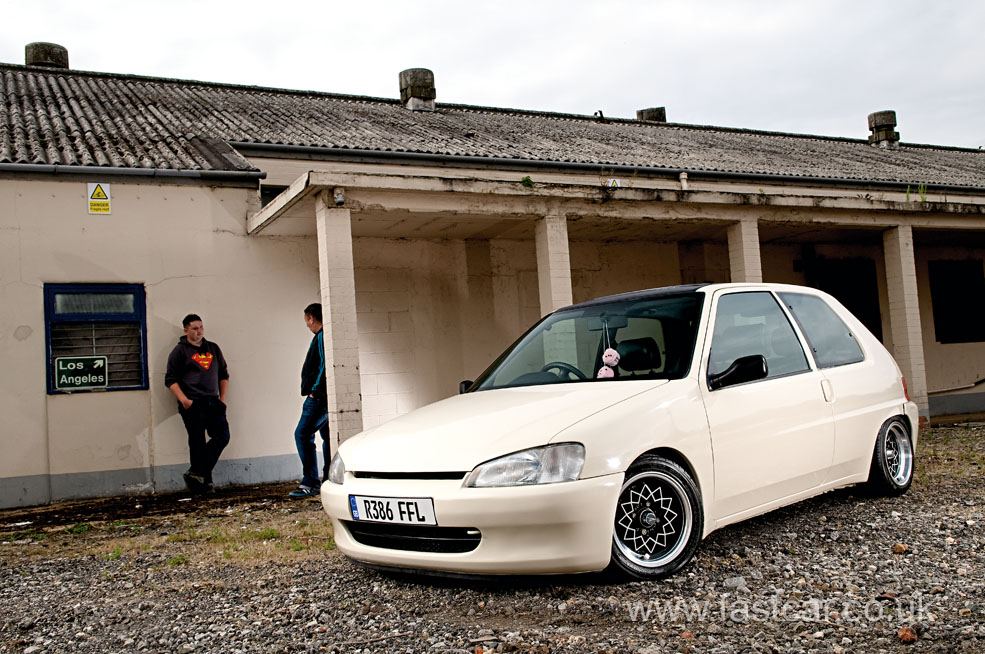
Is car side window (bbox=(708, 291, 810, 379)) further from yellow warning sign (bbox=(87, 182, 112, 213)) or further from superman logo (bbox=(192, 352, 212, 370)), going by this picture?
yellow warning sign (bbox=(87, 182, 112, 213))

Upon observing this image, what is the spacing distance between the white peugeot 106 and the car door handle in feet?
0.04

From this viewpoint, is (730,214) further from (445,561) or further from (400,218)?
(445,561)

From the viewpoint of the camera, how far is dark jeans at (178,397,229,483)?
873 centimetres

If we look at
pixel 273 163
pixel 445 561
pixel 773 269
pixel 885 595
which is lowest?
pixel 885 595

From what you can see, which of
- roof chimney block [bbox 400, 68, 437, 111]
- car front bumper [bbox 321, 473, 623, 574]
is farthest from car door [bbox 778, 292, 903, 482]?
roof chimney block [bbox 400, 68, 437, 111]

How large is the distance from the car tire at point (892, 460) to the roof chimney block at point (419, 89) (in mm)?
12447

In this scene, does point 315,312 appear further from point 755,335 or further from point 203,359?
point 755,335

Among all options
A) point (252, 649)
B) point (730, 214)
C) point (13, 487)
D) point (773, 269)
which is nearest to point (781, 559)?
point (252, 649)

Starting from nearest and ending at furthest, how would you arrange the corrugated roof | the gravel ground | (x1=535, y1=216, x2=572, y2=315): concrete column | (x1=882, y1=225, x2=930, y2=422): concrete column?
the gravel ground → (x1=535, y1=216, x2=572, y2=315): concrete column → the corrugated roof → (x1=882, y1=225, x2=930, y2=422): concrete column

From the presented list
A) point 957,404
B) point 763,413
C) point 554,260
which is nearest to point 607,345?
point 763,413

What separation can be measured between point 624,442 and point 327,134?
30.2ft

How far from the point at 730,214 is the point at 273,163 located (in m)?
5.82

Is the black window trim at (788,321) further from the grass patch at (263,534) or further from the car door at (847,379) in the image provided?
the grass patch at (263,534)

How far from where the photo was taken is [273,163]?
Result: 423 inches
